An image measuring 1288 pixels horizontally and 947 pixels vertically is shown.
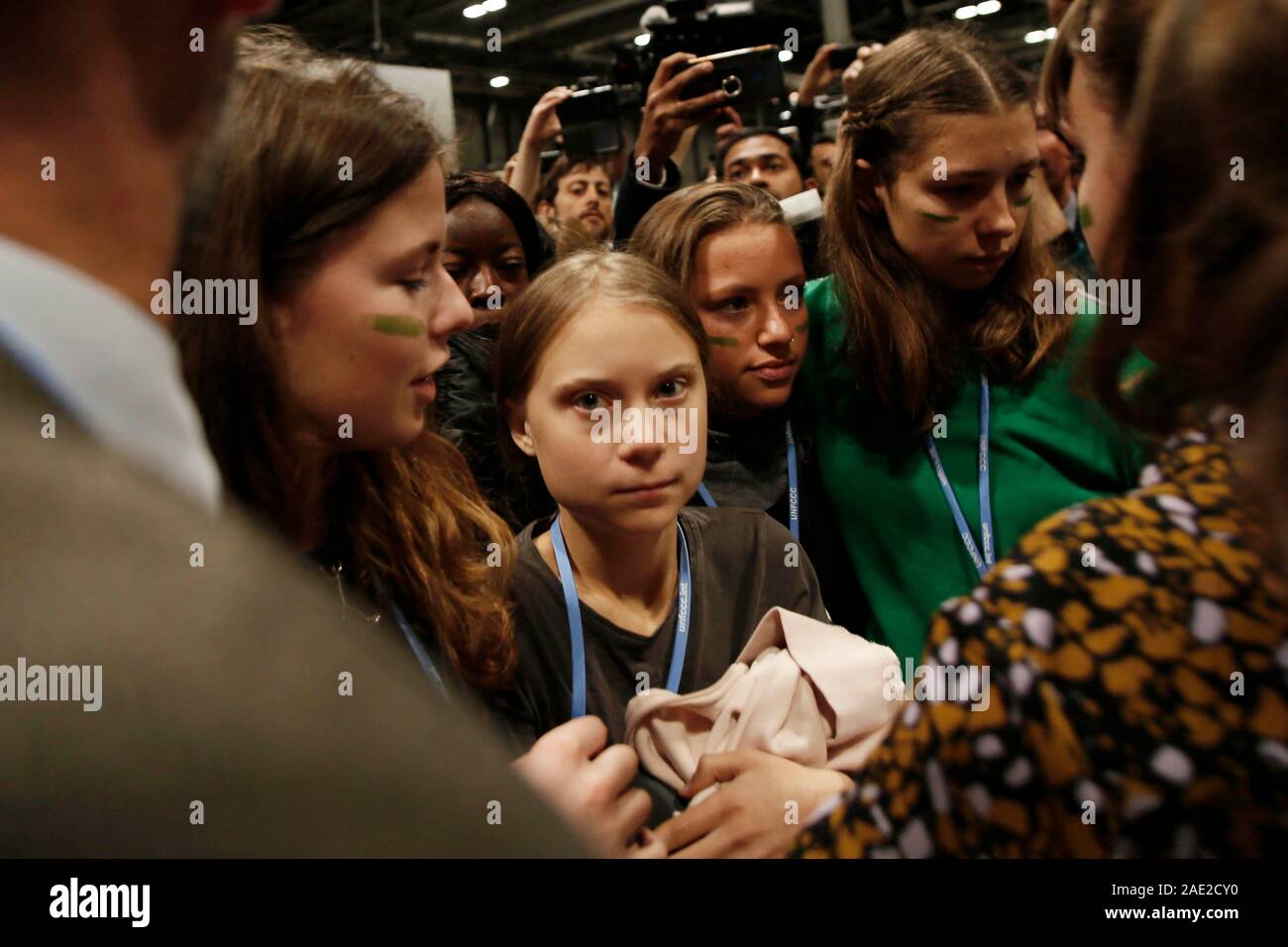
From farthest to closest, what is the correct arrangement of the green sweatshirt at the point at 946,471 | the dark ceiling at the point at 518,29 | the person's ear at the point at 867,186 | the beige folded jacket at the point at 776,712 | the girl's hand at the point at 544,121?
1. the dark ceiling at the point at 518,29
2. the girl's hand at the point at 544,121
3. the person's ear at the point at 867,186
4. the green sweatshirt at the point at 946,471
5. the beige folded jacket at the point at 776,712

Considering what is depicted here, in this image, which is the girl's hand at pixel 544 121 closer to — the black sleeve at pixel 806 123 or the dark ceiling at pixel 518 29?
the black sleeve at pixel 806 123

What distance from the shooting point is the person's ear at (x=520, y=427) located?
108cm

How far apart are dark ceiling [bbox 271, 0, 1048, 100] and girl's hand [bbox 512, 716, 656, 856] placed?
243 inches

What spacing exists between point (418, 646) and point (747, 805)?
33 cm

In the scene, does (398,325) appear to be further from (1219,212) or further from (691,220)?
(1219,212)

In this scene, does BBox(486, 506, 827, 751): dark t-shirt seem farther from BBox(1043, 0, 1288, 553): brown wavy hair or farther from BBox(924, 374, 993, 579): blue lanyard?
BBox(1043, 0, 1288, 553): brown wavy hair

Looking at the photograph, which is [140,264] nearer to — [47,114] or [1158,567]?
[47,114]

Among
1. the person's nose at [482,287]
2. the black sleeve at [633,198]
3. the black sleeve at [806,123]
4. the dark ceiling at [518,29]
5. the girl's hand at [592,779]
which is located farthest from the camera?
the dark ceiling at [518,29]

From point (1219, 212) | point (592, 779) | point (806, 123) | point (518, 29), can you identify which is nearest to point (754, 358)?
point (592, 779)

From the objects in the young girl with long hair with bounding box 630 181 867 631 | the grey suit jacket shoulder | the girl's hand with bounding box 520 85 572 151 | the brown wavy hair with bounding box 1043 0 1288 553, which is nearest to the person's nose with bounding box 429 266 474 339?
the young girl with long hair with bounding box 630 181 867 631

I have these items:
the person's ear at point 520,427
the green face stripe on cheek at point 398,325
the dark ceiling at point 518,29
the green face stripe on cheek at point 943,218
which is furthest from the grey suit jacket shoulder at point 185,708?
the dark ceiling at point 518,29

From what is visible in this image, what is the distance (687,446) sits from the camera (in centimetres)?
102

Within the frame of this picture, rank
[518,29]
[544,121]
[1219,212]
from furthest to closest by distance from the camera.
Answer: [518,29] < [544,121] < [1219,212]

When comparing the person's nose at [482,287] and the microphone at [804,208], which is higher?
the microphone at [804,208]
